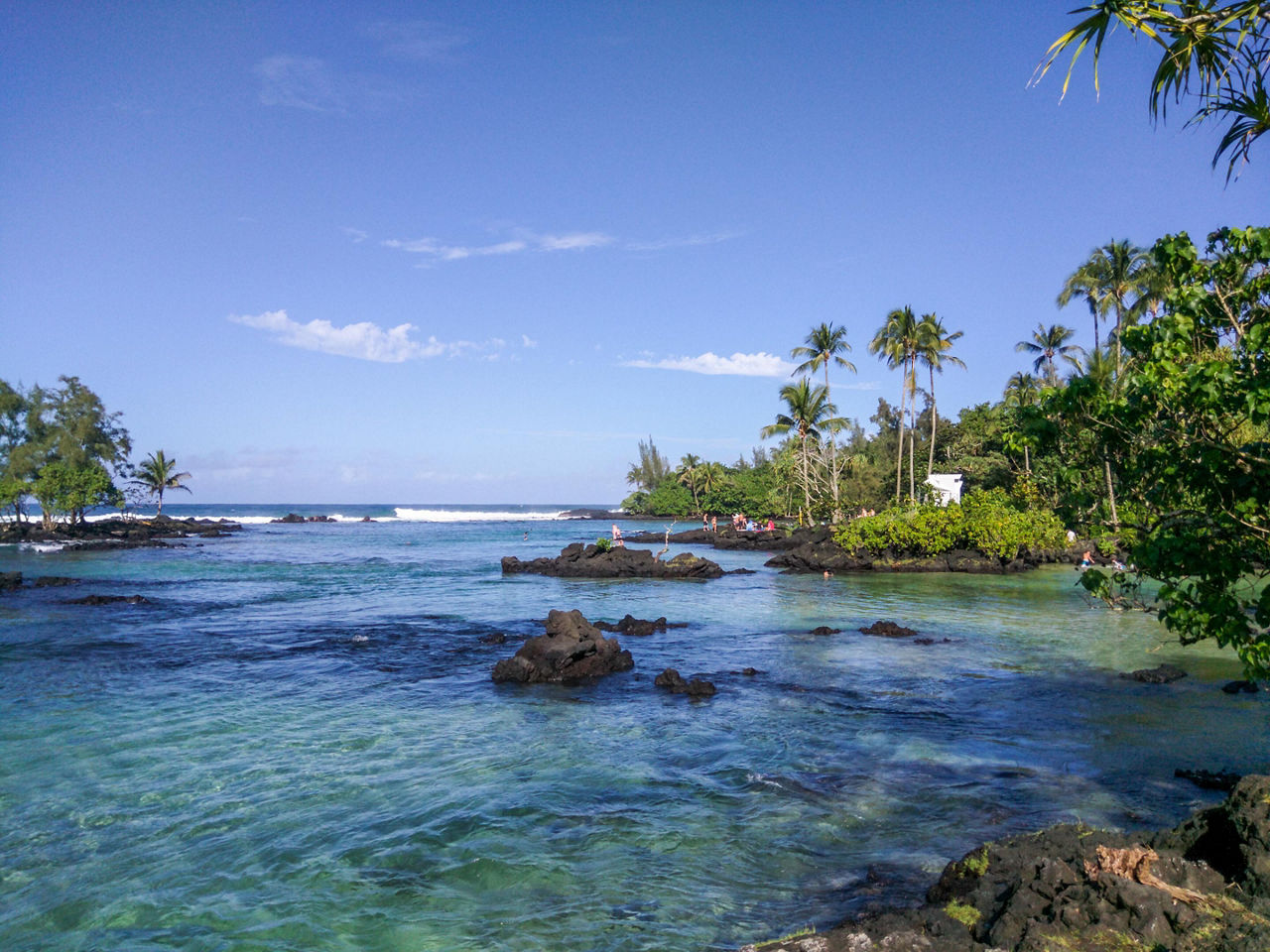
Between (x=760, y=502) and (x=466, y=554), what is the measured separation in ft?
120

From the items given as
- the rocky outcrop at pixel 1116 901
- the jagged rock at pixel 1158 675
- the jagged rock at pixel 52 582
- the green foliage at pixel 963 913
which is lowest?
the jagged rock at pixel 1158 675

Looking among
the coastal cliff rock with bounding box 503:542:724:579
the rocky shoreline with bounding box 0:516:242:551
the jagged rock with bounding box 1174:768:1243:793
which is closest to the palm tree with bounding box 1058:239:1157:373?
the coastal cliff rock with bounding box 503:542:724:579

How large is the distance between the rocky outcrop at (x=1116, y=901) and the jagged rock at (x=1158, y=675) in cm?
1045

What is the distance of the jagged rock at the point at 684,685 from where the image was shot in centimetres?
1459

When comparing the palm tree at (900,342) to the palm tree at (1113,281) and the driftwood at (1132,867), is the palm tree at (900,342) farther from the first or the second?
the driftwood at (1132,867)

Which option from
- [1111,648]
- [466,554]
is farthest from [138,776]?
[466,554]

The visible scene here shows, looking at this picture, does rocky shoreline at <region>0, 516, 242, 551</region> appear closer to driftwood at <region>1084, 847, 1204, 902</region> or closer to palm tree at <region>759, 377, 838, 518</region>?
palm tree at <region>759, 377, 838, 518</region>

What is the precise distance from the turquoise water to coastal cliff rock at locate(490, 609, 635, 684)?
1.93ft

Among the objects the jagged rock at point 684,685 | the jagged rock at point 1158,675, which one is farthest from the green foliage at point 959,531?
the jagged rock at point 684,685

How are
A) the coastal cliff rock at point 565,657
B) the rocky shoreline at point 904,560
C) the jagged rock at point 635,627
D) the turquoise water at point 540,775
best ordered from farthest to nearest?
the rocky shoreline at point 904,560
the jagged rock at point 635,627
the coastal cliff rock at point 565,657
the turquoise water at point 540,775

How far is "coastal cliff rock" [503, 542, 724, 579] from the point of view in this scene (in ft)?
126

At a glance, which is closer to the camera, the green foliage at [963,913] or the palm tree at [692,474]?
the green foliage at [963,913]

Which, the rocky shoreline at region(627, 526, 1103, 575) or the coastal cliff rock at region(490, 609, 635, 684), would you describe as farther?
the rocky shoreline at region(627, 526, 1103, 575)

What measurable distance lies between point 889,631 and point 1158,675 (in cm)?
675
